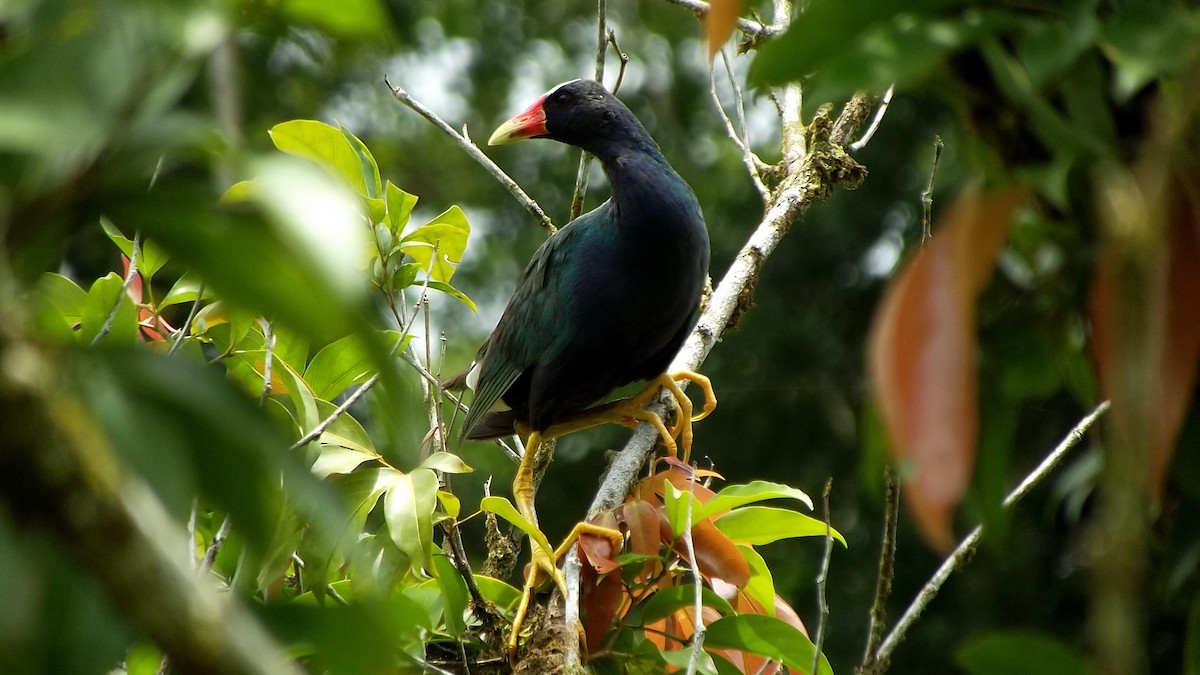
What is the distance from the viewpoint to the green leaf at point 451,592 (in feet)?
7.48

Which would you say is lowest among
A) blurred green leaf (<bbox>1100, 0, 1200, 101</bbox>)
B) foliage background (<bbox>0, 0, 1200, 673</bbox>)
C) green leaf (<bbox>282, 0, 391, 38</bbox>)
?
foliage background (<bbox>0, 0, 1200, 673</bbox>)

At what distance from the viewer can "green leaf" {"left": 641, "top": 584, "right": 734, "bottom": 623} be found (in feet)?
7.05

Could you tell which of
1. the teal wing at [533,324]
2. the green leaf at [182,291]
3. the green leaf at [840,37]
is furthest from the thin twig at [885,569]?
the teal wing at [533,324]

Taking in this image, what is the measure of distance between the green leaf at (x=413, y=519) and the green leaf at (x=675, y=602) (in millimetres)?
408

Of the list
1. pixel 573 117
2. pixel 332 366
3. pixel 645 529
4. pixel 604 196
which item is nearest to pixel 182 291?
pixel 332 366

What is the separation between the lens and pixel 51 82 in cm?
65

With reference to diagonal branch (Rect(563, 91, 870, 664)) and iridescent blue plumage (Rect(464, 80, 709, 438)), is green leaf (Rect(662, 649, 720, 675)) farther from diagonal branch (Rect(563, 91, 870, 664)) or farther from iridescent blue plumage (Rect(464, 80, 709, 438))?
iridescent blue plumage (Rect(464, 80, 709, 438))

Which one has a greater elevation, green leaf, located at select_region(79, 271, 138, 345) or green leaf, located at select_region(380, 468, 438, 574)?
green leaf, located at select_region(79, 271, 138, 345)

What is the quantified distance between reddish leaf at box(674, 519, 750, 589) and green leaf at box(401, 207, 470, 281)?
0.79 metres

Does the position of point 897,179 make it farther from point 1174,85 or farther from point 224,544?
point 1174,85

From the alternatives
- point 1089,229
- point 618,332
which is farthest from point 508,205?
point 1089,229

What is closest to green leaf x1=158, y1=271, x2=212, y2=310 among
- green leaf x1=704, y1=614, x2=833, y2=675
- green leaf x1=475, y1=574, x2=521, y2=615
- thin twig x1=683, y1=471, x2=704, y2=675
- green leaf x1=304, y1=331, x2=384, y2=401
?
green leaf x1=304, y1=331, x2=384, y2=401

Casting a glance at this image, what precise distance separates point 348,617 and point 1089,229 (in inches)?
23.4

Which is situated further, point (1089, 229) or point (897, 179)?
point (897, 179)
